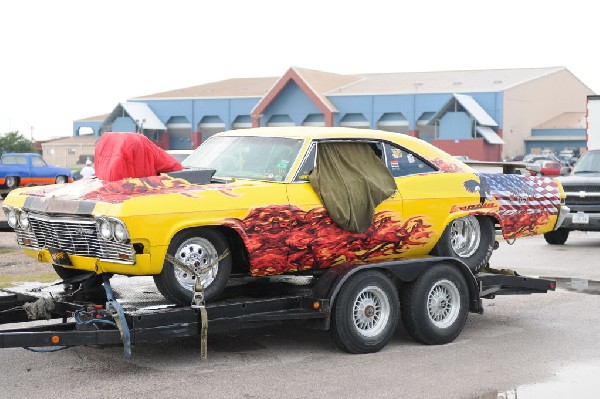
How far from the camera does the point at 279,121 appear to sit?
7612 centimetres

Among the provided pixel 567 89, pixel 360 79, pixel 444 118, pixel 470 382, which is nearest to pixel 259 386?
pixel 470 382

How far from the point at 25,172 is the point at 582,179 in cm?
2697

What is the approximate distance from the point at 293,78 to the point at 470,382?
6735 cm

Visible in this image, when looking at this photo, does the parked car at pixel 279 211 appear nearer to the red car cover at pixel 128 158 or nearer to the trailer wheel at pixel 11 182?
the red car cover at pixel 128 158

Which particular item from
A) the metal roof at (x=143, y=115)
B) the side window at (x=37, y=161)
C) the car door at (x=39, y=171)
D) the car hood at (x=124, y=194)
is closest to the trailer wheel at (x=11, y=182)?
the car door at (x=39, y=171)

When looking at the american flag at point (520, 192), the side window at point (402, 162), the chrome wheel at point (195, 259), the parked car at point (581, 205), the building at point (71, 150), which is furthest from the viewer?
the building at point (71, 150)

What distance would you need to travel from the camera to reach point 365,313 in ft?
28.1

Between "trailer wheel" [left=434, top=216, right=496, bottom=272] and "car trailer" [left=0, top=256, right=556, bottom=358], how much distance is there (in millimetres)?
194

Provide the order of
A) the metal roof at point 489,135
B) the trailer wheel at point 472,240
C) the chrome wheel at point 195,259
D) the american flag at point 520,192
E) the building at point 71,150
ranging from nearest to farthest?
the chrome wheel at point 195,259
the trailer wheel at point 472,240
the american flag at point 520,192
the metal roof at point 489,135
the building at point 71,150

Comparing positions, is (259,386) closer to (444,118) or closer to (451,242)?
(451,242)

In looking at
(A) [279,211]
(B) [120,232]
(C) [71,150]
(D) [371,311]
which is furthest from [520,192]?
(C) [71,150]

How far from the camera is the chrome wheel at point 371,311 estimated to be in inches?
337

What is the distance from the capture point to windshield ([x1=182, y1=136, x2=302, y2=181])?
8766 mm

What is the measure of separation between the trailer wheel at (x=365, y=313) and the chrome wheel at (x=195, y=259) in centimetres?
117
